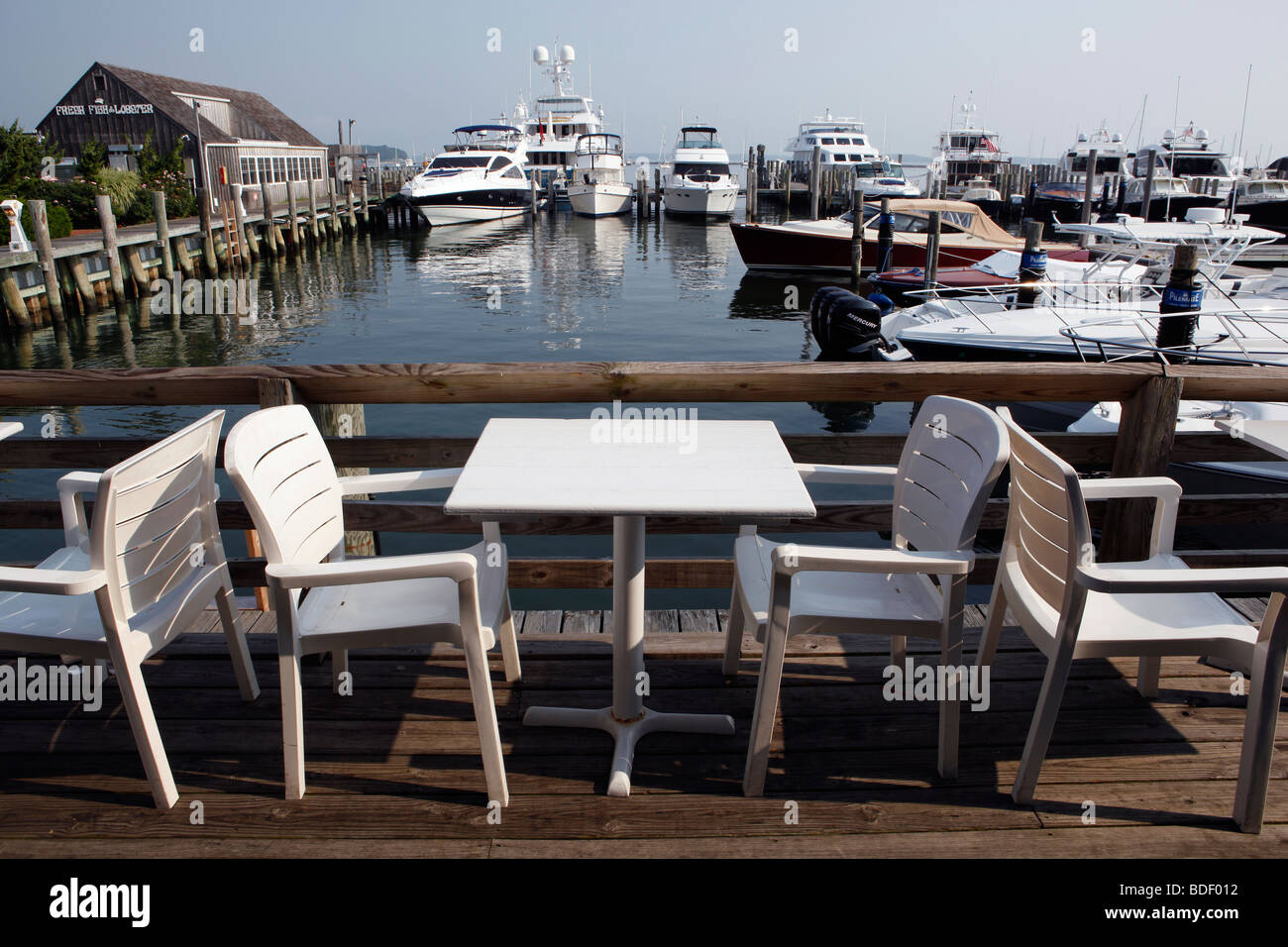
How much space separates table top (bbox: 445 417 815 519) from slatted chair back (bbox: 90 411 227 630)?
0.63 meters

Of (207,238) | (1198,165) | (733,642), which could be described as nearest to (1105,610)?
(733,642)

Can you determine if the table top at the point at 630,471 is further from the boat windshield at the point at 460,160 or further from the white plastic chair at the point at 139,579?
the boat windshield at the point at 460,160

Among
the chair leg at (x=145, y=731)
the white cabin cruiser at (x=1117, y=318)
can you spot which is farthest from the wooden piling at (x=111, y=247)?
the chair leg at (x=145, y=731)

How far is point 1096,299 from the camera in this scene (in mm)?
9391

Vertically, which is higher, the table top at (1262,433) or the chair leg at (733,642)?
the table top at (1262,433)

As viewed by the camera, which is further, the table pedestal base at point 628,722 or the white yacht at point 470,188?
the white yacht at point 470,188

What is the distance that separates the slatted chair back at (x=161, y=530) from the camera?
5.90 feet

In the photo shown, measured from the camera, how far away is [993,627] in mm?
2342

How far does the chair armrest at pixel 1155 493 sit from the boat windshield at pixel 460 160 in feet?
117

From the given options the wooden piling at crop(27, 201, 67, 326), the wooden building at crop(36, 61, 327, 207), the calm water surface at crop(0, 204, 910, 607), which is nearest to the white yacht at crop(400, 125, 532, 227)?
the wooden building at crop(36, 61, 327, 207)

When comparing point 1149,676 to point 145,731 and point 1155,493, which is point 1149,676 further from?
point 145,731

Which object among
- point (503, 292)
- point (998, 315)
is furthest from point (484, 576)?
point (503, 292)

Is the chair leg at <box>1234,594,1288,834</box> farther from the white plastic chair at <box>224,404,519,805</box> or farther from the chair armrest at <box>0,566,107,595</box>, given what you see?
the chair armrest at <box>0,566,107,595</box>
